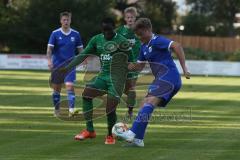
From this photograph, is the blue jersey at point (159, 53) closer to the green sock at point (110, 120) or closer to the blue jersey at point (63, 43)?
the green sock at point (110, 120)

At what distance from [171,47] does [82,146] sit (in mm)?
2095

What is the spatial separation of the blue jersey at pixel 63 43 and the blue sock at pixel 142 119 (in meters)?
5.82

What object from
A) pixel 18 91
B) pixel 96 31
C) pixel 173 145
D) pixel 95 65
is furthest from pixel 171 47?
pixel 96 31

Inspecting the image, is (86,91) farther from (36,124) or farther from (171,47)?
(36,124)

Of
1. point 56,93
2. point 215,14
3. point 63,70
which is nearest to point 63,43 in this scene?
point 63,70

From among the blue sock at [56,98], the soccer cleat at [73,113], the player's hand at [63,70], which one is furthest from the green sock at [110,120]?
the blue sock at [56,98]

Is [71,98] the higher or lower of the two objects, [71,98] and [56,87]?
the lower

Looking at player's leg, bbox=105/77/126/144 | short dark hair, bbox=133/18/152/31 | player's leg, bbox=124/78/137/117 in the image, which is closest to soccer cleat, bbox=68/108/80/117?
player's leg, bbox=124/78/137/117

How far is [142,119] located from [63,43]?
599 centimetres

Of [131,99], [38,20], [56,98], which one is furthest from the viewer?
[38,20]

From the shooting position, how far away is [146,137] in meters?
13.2

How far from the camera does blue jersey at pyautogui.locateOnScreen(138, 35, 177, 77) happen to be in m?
11.6

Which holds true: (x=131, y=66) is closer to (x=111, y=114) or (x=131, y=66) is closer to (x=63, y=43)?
(x=111, y=114)

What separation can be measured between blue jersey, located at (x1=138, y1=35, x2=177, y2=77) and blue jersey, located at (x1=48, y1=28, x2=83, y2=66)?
5577 mm
